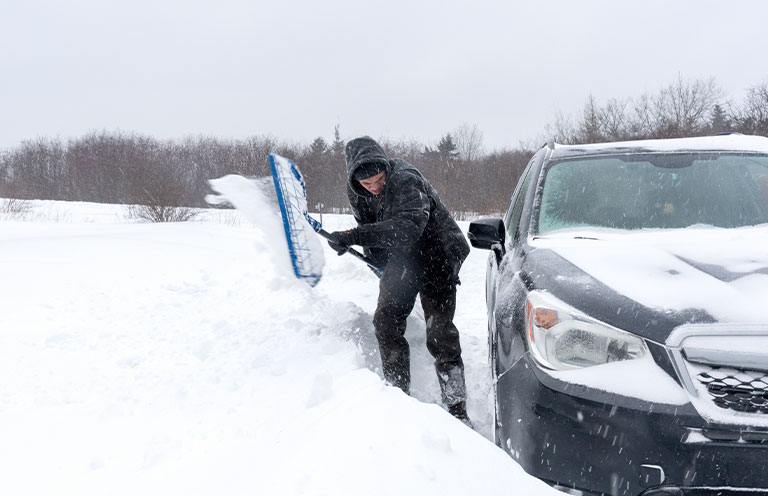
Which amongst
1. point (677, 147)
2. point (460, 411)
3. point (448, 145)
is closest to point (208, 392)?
point (460, 411)

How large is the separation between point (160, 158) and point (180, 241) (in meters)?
26.5

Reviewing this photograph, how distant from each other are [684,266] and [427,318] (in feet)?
5.94

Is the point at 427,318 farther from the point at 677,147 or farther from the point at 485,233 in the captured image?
the point at 677,147

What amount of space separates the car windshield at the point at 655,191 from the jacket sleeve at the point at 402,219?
714mm

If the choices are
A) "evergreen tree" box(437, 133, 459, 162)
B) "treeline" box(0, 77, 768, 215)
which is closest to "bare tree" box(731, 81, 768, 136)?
"treeline" box(0, 77, 768, 215)

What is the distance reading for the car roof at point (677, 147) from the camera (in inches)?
114

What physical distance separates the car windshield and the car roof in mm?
62

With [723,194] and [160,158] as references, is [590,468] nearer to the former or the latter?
[723,194]

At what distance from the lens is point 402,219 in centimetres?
289

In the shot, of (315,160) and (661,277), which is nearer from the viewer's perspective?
(661,277)

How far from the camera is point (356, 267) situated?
7.72 metres

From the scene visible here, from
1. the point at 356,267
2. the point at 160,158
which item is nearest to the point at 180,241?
the point at 356,267

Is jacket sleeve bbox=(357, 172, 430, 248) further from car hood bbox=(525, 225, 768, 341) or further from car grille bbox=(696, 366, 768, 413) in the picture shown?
car grille bbox=(696, 366, 768, 413)

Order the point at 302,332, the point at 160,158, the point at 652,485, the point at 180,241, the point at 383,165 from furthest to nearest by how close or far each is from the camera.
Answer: the point at 160,158 → the point at 180,241 → the point at 302,332 → the point at 383,165 → the point at 652,485
